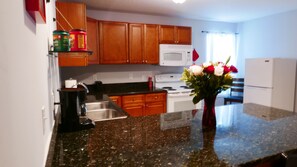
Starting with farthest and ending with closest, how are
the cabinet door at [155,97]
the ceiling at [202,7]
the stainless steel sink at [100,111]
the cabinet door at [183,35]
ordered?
the cabinet door at [183,35] < the cabinet door at [155,97] < the ceiling at [202,7] < the stainless steel sink at [100,111]

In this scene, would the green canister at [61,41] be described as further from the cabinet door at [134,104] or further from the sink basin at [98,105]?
the cabinet door at [134,104]

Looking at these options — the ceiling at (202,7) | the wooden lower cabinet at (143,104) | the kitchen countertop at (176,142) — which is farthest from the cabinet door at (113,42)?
the kitchen countertop at (176,142)

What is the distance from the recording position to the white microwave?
12.6 feet

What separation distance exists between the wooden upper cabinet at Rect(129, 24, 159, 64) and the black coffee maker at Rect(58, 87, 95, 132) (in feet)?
7.93

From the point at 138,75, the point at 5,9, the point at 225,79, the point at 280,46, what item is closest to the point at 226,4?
the point at 280,46

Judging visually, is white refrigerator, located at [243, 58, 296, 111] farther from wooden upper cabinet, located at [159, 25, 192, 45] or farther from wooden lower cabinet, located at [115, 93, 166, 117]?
A: wooden lower cabinet, located at [115, 93, 166, 117]

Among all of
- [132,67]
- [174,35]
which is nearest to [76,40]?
[132,67]

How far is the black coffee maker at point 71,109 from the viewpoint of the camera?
1.27 metres

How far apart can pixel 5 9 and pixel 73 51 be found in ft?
2.56

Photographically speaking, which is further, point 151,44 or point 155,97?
point 151,44

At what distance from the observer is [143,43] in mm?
3738

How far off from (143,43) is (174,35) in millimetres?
688

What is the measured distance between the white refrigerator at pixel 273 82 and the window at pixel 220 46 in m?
0.89

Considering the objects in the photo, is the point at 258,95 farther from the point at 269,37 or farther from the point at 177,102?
the point at 177,102
